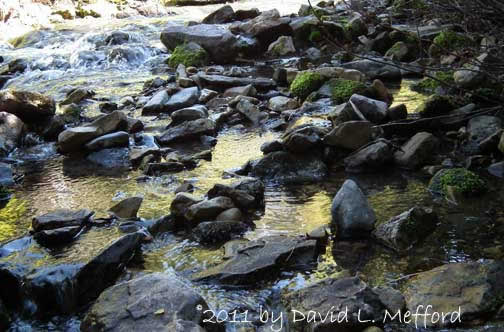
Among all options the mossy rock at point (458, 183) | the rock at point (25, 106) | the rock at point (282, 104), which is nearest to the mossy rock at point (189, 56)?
the rock at point (282, 104)

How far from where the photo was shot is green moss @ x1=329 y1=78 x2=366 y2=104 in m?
7.83

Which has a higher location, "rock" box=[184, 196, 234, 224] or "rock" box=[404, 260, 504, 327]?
"rock" box=[404, 260, 504, 327]

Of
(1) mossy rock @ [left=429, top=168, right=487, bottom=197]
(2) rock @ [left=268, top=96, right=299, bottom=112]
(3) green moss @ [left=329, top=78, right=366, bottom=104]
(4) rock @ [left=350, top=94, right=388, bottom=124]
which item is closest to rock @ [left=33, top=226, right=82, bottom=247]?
(1) mossy rock @ [left=429, top=168, right=487, bottom=197]

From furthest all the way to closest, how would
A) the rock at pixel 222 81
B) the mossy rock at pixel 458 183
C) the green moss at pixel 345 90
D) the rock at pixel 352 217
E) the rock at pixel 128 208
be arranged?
the rock at pixel 222 81 < the green moss at pixel 345 90 < the rock at pixel 128 208 < the mossy rock at pixel 458 183 < the rock at pixel 352 217

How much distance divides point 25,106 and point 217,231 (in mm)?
4886

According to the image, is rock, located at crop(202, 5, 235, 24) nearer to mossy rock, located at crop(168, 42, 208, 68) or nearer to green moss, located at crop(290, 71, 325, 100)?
mossy rock, located at crop(168, 42, 208, 68)

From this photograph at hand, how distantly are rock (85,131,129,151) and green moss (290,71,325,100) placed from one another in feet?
9.33

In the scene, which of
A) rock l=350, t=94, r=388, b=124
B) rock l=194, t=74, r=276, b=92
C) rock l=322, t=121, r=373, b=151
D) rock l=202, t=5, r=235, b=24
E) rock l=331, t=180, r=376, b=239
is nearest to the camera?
rock l=331, t=180, r=376, b=239

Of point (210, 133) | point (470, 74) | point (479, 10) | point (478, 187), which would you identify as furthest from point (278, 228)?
point (470, 74)

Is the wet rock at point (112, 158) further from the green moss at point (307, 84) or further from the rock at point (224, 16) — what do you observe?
the rock at point (224, 16)

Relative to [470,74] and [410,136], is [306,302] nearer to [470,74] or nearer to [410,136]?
[410,136]

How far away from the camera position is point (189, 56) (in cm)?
1234

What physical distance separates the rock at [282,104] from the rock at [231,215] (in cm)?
364

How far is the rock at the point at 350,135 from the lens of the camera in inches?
229
